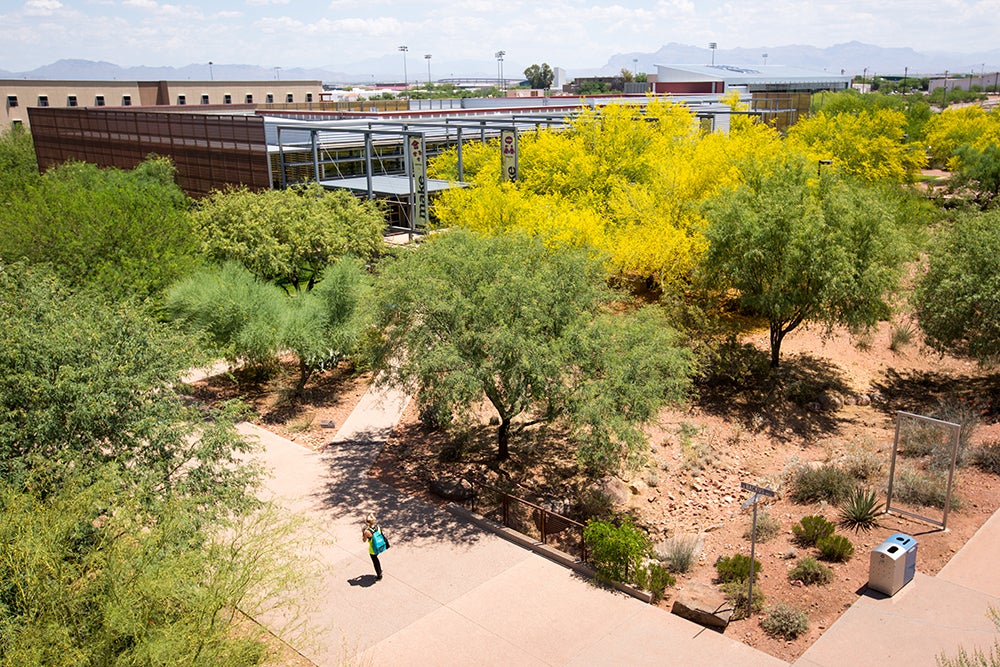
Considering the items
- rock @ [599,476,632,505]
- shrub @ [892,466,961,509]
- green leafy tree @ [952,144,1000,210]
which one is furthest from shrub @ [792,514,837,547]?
green leafy tree @ [952,144,1000,210]

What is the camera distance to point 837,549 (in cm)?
1463

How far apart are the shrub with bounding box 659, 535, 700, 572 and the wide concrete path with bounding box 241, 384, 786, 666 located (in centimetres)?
193

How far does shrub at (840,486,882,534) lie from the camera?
16.0 m

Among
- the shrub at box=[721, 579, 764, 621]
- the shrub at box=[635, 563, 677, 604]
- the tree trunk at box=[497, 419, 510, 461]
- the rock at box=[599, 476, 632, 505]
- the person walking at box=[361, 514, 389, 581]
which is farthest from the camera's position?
the tree trunk at box=[497, 419, 510, 461]

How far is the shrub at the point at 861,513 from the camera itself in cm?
1604

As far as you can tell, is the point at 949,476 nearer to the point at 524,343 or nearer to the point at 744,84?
the point at 524,343

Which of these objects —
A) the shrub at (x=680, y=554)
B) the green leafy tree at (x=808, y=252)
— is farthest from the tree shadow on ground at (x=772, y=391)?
the shrub at (x=680, y=554)

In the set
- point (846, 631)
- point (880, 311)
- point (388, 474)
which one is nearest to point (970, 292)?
point (880, 311)

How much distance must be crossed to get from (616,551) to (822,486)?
6571 mm

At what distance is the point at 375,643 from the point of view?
1223cm

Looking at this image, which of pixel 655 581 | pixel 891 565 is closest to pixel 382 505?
pixel 655 581

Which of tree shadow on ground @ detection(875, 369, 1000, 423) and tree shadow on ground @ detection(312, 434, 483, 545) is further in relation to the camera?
tree shadow on ground @ detection(875, 369, 1000, 423)

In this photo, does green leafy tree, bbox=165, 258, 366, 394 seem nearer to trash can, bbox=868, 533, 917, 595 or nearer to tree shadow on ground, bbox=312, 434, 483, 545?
tree shadow on ground, bbox=312, 434, 483, 545

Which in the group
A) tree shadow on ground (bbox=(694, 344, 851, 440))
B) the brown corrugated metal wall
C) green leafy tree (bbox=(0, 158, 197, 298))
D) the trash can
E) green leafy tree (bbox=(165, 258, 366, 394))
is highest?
the brown corrugated metal wall
